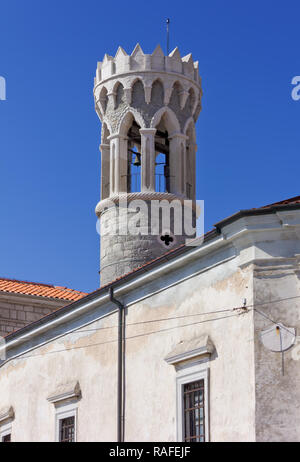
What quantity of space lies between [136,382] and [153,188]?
12830 millimetres

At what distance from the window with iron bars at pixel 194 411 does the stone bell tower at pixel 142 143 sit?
13423 millimetres

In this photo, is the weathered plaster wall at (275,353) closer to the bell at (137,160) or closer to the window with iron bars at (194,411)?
the window with iron bars at (194,411)

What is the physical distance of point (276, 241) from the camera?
18.0 meters

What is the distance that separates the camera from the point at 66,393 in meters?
23.6

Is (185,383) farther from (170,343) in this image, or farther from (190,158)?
(190,158)

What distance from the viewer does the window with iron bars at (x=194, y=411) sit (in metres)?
18.7

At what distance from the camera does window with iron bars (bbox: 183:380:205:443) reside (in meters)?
18.7

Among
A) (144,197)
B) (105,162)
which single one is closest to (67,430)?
(144,197)

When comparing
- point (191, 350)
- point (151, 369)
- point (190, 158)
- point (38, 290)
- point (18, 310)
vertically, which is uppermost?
point (190, 158)

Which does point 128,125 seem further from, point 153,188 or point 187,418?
point 187,418

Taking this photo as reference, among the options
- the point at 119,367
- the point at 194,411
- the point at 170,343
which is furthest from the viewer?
the point at 119,367

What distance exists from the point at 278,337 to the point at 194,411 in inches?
104
